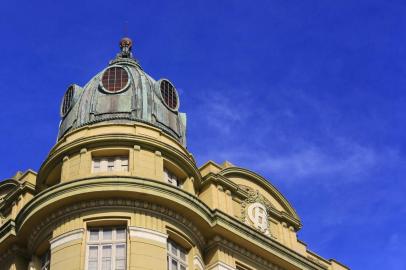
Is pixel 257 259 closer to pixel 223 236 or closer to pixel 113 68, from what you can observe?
pixel 223 236

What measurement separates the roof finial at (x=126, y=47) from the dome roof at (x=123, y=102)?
2.56m

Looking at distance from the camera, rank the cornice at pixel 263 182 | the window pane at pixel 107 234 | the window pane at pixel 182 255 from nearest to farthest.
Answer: the window pane at pixel 107 234 < the window pane at pixel 182 255 < the cornice at pixel 263 182

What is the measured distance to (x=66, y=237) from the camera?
121ft

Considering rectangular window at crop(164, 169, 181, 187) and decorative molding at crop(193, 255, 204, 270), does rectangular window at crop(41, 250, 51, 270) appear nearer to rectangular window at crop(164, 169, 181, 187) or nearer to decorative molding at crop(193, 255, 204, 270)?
decorative molding at crop(193, 255, 204, 270)

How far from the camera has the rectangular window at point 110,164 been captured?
40094mm

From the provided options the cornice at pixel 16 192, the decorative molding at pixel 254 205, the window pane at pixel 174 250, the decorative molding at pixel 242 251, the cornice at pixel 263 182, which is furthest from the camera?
the cornice at pixel 263 182

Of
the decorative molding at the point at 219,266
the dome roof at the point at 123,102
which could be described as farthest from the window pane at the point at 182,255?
the dome roof at the point at 123,102

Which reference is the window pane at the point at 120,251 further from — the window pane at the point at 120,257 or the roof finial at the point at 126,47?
the roof finial at the point at 126,47

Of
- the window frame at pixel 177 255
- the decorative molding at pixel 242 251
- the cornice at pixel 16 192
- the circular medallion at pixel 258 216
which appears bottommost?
the window frame at pixel 177 255

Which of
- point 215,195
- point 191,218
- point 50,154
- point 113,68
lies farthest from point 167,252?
point 113,68

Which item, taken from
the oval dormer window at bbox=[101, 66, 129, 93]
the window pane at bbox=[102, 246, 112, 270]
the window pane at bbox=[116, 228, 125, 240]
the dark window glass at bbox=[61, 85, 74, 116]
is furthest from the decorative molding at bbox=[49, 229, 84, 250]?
the dark window glass at bbox=[61, 85, 74, 116]

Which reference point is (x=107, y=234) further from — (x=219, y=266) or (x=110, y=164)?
(x=219, y=266)

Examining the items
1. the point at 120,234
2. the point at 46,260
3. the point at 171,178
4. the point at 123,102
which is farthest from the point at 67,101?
the point at 120,234

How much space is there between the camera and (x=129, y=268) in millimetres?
35344
